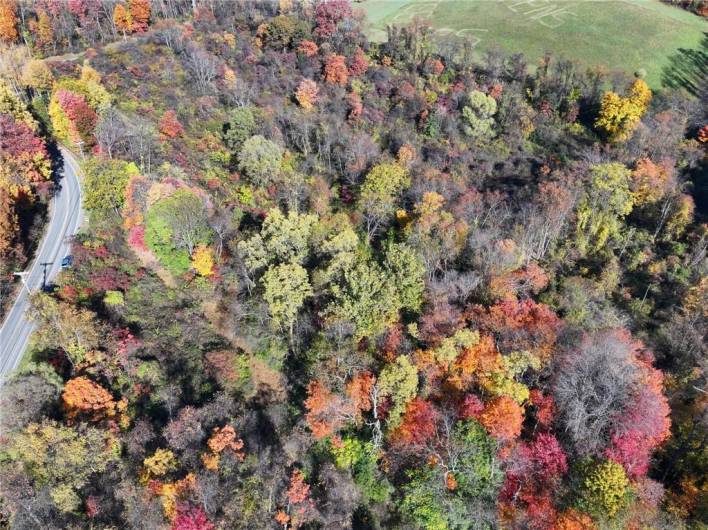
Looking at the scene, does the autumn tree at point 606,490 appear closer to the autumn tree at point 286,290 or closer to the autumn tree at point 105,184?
the autumn tree at point 286,290

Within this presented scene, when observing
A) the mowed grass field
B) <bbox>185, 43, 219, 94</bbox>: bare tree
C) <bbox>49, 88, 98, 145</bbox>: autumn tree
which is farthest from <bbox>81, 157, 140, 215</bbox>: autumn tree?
the mowed grass field

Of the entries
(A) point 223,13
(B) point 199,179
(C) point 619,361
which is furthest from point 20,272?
(A) point 223,13

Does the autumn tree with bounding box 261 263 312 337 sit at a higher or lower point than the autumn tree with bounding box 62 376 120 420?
higher

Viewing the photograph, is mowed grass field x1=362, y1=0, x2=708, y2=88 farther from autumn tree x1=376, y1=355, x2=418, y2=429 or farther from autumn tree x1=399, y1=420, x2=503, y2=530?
autumn tree x1=399, y1=420, x2=503, y2=530

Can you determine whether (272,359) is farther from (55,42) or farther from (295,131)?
(55,42)

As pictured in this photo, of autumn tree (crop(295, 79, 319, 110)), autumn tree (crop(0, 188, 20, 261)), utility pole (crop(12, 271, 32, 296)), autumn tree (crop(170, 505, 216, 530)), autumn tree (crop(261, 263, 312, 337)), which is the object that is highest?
autumn tree (crop(295, 79, 319, 110))

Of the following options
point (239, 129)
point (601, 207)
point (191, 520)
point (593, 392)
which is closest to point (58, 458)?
point (191, 520)

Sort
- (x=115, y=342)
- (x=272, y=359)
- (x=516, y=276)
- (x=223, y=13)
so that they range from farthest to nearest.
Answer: (x=223, y=13) → (x=516, y=276) → (x=272, y=359) → (x=115, y=342)
